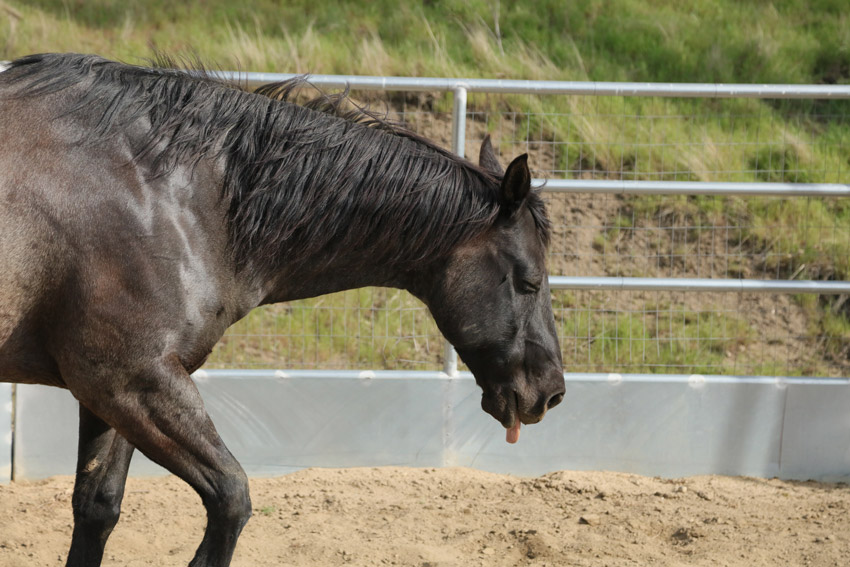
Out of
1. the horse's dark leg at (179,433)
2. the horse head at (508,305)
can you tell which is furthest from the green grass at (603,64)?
the horse's dark leg at (179,433)

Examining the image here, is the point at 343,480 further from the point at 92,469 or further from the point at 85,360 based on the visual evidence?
the point at 85,360

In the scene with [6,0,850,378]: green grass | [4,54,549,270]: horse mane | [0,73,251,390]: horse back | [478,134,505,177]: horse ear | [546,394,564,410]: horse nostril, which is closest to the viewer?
[0,73,251,390]: horse back

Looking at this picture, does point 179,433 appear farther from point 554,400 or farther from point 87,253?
point 554,400

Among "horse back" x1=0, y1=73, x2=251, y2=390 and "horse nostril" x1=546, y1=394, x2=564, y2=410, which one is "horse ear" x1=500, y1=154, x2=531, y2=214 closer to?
"horse nostril" x1=546, y1=394, x2=564, y2=410

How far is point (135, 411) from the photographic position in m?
2.62

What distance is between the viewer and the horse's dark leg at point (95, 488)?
3.13 meters

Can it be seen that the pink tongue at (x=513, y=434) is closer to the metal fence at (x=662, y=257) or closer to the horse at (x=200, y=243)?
the horse at (x=200, y=243)

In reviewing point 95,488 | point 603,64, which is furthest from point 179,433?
point 603,64

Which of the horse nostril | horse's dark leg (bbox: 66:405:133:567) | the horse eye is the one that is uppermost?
the horse eye

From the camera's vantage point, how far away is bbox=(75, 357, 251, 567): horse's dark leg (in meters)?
2.61

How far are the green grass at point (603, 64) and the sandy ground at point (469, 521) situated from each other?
1.54 metres

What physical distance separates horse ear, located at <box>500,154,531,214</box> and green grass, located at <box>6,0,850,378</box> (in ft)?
10.6

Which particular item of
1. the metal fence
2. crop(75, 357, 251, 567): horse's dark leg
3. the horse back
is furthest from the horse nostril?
the metal fence

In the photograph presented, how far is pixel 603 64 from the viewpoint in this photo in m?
8.97
